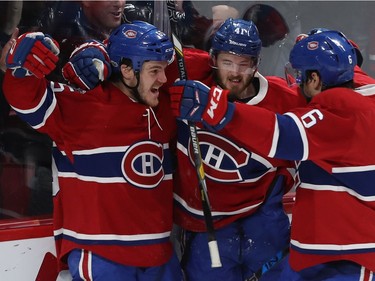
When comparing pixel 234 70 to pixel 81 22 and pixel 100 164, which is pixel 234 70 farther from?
pixel 81 22

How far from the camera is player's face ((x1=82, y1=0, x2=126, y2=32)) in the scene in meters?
2.32

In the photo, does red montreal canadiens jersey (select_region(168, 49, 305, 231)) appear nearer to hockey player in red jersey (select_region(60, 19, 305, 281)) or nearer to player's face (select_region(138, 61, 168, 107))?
hockey player in red jersey (select_region(60, 19, 305, 281))

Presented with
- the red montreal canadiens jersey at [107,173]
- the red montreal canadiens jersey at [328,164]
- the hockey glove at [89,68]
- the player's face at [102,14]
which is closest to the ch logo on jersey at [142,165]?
the red montreal canadiens jersey at [107,173]

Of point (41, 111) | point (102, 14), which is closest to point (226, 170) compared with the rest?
point (41, 111)

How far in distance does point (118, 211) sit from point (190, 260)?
365mm

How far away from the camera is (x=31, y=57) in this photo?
1740mm

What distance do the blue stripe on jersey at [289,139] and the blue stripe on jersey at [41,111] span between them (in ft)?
2.05

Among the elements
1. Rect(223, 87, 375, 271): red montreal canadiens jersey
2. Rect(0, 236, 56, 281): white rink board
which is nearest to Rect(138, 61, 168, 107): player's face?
Rect(223, 87, 375, 271): red montreal canadiens jersey

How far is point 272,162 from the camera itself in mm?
2080

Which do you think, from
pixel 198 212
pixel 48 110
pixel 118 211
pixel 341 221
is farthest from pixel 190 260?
pixel 48 110

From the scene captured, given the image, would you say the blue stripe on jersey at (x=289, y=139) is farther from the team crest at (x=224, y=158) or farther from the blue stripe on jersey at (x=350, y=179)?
the team crest at (x=224, y=158)

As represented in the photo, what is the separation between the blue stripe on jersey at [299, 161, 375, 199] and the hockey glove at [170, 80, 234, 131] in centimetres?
35

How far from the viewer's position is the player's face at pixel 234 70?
2.03m

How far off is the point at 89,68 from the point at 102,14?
1.65 feet
